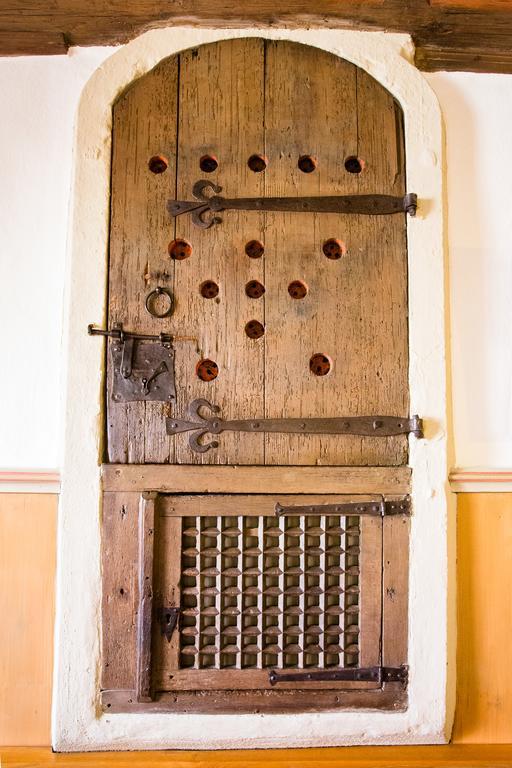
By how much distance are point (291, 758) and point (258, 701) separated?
6.8 inches

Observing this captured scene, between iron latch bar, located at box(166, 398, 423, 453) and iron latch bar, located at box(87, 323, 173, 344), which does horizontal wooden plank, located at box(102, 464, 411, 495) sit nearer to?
iron latch bar, located at box(166, 398, 423, 453)

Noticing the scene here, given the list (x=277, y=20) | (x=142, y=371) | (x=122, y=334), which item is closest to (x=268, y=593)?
(x=142, y=371)

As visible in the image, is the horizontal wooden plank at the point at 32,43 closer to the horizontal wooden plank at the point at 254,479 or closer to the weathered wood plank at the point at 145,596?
the horizontal wooden plank at the point at 254,479

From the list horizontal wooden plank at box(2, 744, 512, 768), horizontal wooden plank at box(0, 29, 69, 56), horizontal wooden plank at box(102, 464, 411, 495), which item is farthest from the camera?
horizontal wooden plank at box(0, 29, 69, 56)

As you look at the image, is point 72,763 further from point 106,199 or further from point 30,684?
point 106,199

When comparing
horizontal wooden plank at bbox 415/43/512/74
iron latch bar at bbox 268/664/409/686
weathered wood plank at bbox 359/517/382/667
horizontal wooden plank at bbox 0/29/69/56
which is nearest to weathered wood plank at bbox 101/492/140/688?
iron latch bar at bbox 268/664/409/686

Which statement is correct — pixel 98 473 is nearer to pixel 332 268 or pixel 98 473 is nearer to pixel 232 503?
pixel 232 503

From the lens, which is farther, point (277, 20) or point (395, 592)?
point (277, 20)

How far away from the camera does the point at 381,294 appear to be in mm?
1911

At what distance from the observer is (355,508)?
1.82 metres

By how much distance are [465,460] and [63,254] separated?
56.3 inches

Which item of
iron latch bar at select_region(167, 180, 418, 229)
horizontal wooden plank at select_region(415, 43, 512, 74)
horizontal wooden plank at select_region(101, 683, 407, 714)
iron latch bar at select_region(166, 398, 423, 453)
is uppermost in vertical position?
horizontal wooden plank at select_region(415, 43, 512, 74)

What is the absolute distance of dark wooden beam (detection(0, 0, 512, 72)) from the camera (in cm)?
186

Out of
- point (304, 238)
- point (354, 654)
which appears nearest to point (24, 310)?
point (304, 238)
